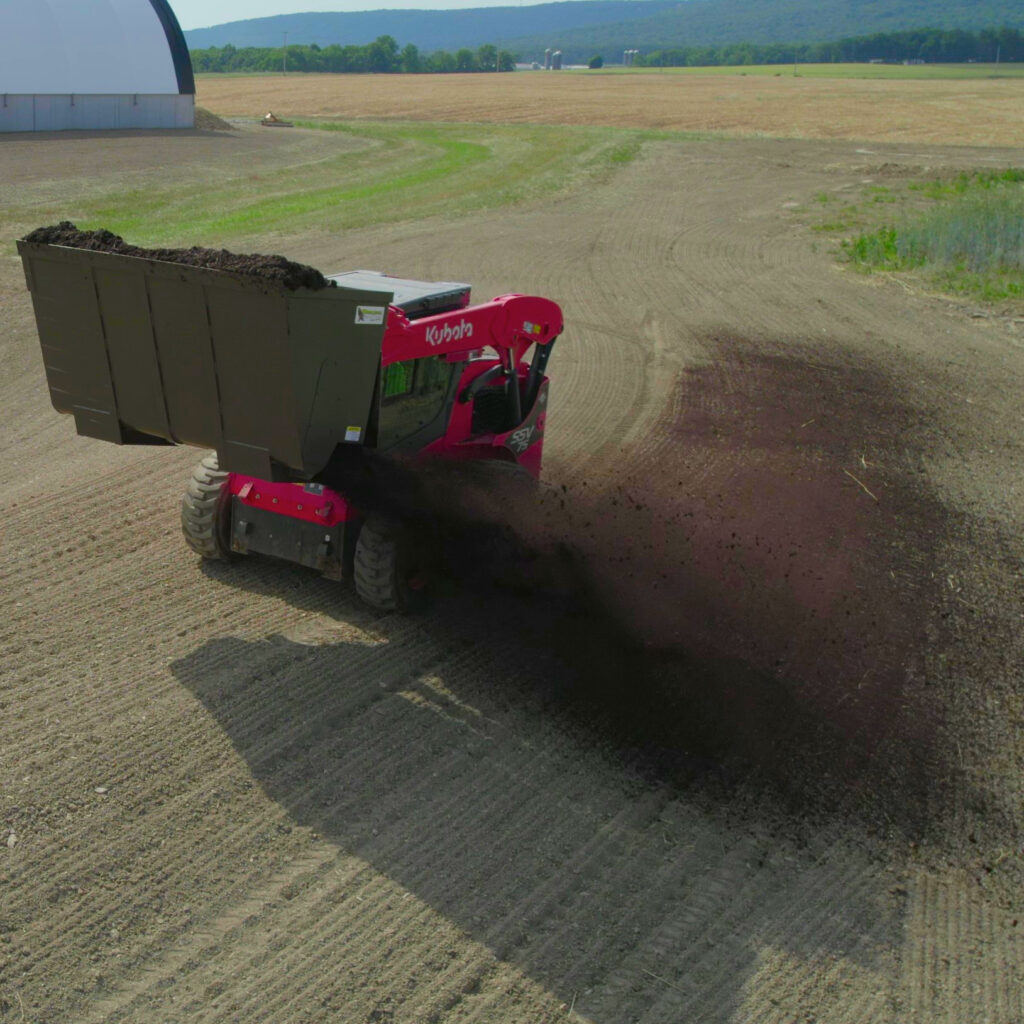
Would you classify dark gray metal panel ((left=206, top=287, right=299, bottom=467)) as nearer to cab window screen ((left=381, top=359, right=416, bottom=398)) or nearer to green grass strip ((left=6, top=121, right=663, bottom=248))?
cab window screen ((left=381, top=359, right=416, bottom=398))

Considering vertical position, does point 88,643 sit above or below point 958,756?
above

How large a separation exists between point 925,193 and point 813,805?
2466cm

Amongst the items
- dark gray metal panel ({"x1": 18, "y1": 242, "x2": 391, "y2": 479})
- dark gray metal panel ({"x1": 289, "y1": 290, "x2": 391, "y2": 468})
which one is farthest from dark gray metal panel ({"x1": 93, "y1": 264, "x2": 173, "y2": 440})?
dark gray metal panel ({"x1": 289, "y1": 290, "x2": 391, "y2": 468})

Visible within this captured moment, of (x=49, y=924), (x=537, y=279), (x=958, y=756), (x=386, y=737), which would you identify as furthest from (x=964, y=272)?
(x=49, y=924)

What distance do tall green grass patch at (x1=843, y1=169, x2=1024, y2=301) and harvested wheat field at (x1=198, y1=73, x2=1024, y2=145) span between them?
19.6 metres

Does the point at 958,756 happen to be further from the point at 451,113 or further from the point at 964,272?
the point at 451,113

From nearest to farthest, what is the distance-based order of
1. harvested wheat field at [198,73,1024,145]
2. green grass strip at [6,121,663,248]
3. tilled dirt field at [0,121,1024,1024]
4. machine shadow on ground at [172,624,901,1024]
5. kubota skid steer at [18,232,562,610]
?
tilled dirt field at [0,121,1024,1024] → machine shadow on ground at [172,624,901,1024] → kubota skid steer at [18,232,562,610] → green grass strip at [6,121,663,248] → harvested wheat field at [198,73,1024,145]

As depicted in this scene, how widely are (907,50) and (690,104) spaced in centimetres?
11330

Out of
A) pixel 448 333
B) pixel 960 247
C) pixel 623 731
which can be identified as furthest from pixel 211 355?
pixel 960 247

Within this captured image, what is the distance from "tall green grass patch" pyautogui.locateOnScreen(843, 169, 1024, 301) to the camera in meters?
18.9

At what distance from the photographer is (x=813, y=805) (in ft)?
19.5

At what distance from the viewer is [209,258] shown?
19.4 feet

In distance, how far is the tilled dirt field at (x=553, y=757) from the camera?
478cm

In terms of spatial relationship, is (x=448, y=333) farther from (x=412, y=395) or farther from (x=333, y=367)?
(x=333, y=367)
